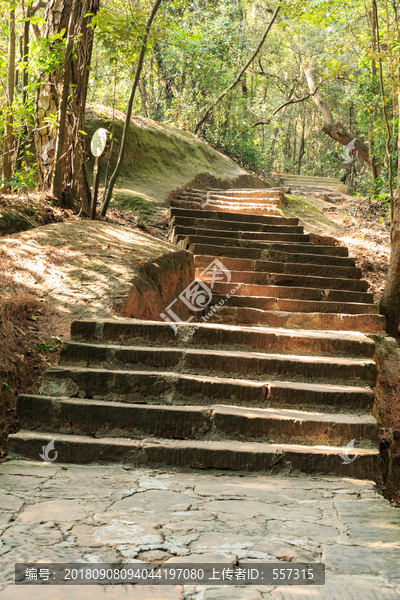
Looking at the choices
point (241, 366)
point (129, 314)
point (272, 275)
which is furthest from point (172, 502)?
point (272, 275)

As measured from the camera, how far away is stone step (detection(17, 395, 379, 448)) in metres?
2.95

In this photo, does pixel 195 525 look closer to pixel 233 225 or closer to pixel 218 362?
pixel 218 362

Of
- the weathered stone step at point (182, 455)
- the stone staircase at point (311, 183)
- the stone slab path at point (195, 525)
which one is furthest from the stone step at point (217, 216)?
the stone staircase at point (311, 183)

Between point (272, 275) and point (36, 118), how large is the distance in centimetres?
371

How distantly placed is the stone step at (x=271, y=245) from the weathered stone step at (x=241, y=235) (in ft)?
0.47

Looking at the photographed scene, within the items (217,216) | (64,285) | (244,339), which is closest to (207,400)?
(244,339)

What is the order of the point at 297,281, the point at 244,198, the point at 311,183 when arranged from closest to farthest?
the point at 297,281
the point at 244,198
the point at 311,183

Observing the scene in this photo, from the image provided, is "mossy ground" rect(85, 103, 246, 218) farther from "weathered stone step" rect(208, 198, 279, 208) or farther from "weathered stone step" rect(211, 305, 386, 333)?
"weathered stone step" rect(211, 305, 386, 333)

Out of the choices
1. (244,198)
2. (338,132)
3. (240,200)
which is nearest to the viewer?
(240,200)

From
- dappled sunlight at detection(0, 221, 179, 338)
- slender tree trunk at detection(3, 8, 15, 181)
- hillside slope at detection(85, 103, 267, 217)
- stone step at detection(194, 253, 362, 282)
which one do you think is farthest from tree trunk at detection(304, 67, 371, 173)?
dappled sunlight at detection(0, 221, 179, 338)

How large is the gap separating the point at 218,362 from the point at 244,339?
472 millimetres

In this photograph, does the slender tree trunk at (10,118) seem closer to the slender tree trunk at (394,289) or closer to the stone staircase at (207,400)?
the stone staircase at (207,400)

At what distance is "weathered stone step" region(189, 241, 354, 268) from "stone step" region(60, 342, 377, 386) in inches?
129

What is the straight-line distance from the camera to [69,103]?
6.17 metres
